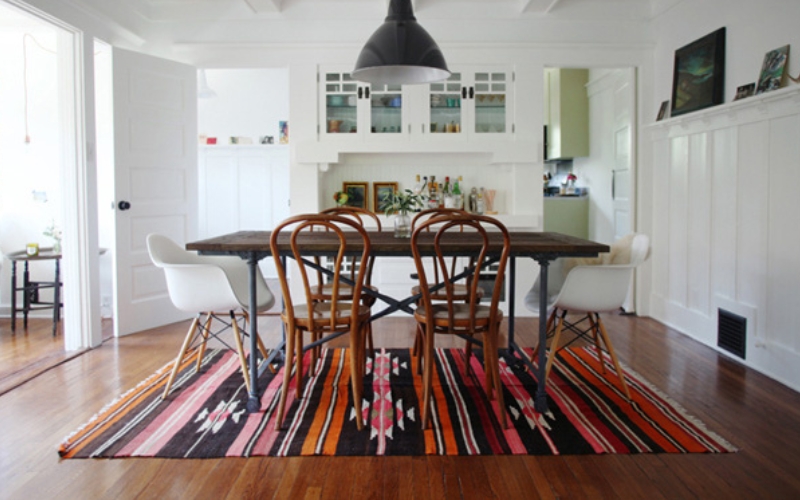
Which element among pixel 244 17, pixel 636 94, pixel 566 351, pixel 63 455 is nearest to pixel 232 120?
pixel 244 17

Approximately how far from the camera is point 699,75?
4348mm

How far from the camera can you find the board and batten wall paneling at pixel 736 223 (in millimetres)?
3342

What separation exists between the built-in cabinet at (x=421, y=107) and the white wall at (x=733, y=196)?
130 cm

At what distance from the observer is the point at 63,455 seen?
2.42m

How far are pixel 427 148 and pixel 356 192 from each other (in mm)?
797

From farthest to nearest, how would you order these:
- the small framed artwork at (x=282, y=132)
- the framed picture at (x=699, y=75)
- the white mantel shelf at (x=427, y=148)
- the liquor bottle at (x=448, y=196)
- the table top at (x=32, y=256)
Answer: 1. the small framed artwork at (x=282, y=132)
2. the liquor bottle at (x=448, y=196)
3. the white mantel shelf at (x=427, y=148)
4. the table top at (x=32, y=256)
5. the framed picture at (x=699, y=75)

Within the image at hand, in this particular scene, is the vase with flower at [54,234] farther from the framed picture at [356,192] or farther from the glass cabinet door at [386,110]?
the glass cabinet door at [386,110]

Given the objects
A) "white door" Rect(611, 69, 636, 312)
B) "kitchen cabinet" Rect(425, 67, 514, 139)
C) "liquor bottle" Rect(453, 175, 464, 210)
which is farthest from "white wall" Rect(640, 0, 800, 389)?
"liquor bottle" Rect(453, 175, 464, 210)

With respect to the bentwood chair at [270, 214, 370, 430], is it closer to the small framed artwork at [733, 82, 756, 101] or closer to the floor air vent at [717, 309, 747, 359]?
the floor air vent at [717, 309, 747, 359]

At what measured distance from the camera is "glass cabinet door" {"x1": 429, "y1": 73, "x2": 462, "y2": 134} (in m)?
5.18

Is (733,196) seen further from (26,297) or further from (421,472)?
(26,297)

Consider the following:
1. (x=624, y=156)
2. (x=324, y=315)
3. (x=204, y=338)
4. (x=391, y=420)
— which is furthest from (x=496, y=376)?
(x=624, y=156)

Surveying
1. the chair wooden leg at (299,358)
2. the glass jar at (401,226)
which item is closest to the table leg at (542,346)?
the glass jar at (401,226)

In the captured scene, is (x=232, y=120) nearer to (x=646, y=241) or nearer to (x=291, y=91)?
(x=291, y=91)
